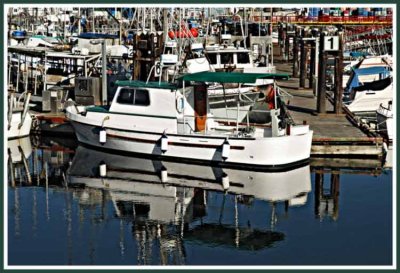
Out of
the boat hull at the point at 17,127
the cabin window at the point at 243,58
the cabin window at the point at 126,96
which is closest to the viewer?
the cabin window at the point at 126,96

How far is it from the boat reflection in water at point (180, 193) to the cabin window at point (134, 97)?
159 cm

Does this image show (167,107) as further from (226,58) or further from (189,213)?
(226,58)

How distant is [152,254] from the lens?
47.5 ft

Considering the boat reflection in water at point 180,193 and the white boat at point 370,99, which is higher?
the white boat at point 370,99

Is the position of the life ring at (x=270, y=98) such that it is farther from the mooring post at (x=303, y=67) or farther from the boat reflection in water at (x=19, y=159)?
the boat reflection in water at (x=19, y=159)

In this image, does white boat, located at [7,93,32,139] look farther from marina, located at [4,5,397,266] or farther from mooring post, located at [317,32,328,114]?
mooring post, located at [317,32,328,114]

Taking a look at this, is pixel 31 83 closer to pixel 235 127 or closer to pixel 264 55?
pixel 264 55

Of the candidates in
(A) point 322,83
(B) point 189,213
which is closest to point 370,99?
(A) point 322,83

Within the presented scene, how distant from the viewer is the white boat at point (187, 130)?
21.3 m

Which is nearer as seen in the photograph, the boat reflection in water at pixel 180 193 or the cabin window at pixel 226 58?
the boat reflection in water at pixel 180 193

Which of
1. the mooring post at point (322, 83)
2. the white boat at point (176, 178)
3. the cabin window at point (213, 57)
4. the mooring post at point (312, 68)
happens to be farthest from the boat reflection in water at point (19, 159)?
the mooring post at point (312, 68)

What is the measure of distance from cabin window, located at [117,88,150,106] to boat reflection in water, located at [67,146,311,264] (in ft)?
5.21

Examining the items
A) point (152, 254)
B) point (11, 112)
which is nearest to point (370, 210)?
point (152, 254)

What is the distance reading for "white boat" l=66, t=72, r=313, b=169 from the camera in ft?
70.0
